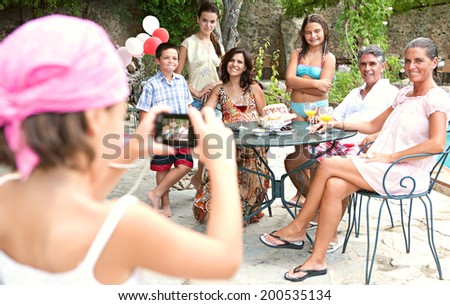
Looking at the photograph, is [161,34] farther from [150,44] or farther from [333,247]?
[333,247]

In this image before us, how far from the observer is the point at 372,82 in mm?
3736

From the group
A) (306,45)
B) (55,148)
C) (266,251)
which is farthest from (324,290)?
(306,45)

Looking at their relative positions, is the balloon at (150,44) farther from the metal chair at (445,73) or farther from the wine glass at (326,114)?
the metal chair at (445,73)

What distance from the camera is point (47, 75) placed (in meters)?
0.75

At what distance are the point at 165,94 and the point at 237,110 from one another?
597 mm

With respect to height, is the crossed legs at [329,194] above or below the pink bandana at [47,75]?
below

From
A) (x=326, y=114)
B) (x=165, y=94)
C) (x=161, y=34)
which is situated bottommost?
(x=326, y=114)

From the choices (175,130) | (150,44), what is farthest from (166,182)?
(175,130)

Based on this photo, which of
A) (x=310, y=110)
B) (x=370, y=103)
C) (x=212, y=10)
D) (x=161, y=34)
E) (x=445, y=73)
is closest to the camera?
(x=310, y=110)

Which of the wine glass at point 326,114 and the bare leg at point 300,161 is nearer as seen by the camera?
the wine glass at point 326,114

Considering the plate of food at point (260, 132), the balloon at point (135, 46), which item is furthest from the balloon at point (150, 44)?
the plate of food at point (260, 132)

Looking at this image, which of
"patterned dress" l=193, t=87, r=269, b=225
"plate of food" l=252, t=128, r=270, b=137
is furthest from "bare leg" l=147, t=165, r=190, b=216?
"plate of food" l=252, t=128, r=270, b=137

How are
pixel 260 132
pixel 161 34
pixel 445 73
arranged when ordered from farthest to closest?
pixel 445 73 < pixel 161 34 < pixel 260 132

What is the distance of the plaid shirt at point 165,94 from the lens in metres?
3.92
